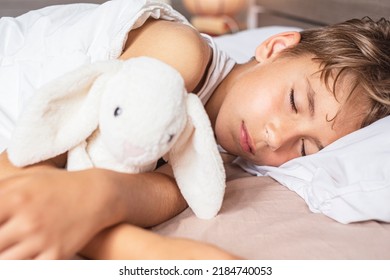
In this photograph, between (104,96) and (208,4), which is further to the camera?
(208,4)

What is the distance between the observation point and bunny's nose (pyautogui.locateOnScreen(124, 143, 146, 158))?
0.72 m

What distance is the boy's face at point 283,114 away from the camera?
1.05 m

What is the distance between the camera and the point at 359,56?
113 centimetres

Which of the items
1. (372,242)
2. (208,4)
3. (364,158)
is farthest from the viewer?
(208,4)

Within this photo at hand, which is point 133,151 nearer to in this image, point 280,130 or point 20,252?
point 20,252

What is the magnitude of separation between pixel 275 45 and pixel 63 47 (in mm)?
502

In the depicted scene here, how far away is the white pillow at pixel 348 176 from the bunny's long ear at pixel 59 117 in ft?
1.53

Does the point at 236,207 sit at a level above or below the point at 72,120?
below

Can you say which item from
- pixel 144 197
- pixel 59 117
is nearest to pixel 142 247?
pixel 144 197

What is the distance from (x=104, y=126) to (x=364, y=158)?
531mm

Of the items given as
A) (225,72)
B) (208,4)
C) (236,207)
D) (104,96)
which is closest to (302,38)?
(225,72)

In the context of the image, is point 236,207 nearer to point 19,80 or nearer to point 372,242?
point 372,242

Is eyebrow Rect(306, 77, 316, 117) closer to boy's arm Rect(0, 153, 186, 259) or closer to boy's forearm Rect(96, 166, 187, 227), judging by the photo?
boy's forearm Rect(96, 166, 187, 227)
